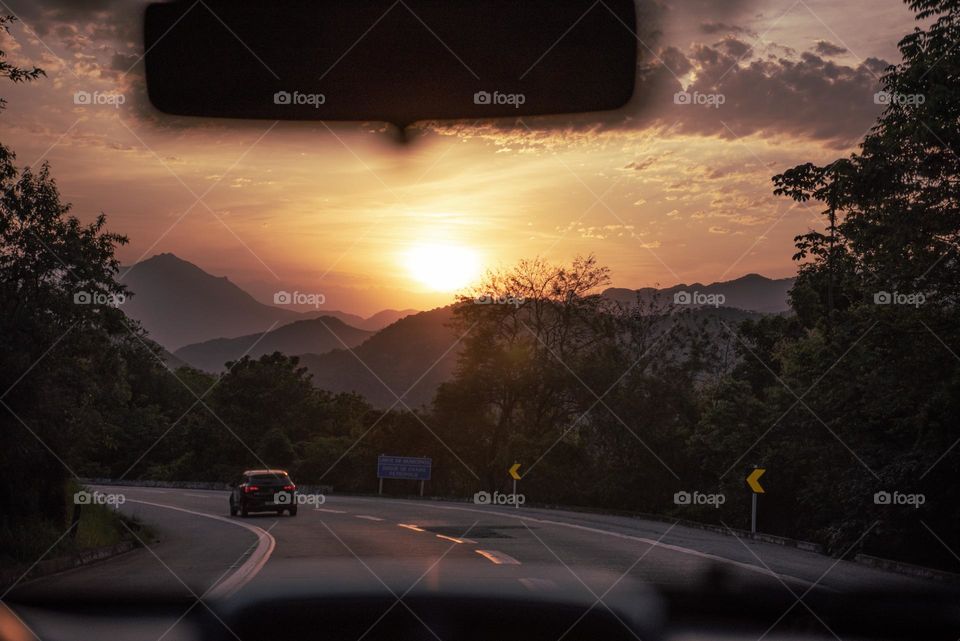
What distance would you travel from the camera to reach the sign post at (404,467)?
55.8m

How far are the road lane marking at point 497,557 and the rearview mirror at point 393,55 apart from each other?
1075 cm

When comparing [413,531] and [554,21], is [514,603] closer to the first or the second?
[554,21]

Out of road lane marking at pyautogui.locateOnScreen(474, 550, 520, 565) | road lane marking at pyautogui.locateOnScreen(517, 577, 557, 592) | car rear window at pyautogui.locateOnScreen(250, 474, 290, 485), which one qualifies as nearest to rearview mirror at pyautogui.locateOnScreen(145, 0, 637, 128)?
road lane marking at pyautogui.locateOnScreen(517, 577, 557, 592)

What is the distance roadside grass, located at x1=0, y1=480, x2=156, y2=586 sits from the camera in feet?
48.1

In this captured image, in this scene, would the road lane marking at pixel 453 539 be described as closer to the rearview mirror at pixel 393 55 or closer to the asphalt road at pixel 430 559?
the asphalt road at pixel 430 559

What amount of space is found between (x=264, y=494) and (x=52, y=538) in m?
16.7

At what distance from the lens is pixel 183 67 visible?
4098 mm

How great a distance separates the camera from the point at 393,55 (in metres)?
4.09

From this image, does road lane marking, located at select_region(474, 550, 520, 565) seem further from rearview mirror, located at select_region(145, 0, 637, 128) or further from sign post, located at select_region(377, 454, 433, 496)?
sign post, located at select_region(377, 454, 433, 496)

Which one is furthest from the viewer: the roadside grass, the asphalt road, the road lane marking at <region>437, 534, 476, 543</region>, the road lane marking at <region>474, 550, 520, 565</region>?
the road lane marking at <region>437, 534, 476, 543</region>

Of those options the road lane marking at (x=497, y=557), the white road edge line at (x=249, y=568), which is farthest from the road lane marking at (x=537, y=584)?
the white road edge line at (x=249, y=568)

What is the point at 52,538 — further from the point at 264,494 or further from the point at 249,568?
the point at 264,494

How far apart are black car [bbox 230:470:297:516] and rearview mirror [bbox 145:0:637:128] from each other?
29.4 meters

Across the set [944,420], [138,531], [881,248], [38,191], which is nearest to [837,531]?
[944,420]
